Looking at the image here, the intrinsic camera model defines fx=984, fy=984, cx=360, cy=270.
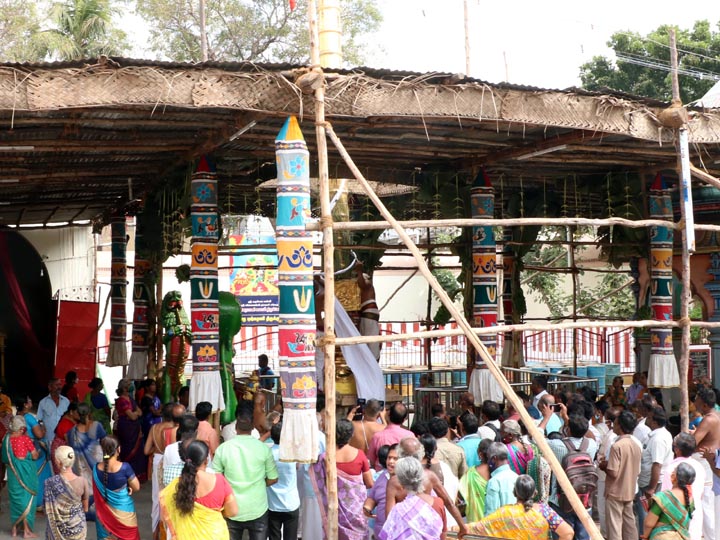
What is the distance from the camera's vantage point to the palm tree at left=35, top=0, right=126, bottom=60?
27.0 m

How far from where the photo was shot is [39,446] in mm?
9219

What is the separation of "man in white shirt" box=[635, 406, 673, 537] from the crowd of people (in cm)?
1

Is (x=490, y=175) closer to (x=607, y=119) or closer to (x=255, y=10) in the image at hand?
(x=607, y=119)

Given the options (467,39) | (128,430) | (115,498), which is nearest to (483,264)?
(467,39)

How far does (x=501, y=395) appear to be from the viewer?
11234 millimetres

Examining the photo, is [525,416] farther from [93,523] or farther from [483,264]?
[483,264]

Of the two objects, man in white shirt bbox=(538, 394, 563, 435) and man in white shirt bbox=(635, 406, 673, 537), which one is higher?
man in white shirt bbox=(538, 394, 563, 435)

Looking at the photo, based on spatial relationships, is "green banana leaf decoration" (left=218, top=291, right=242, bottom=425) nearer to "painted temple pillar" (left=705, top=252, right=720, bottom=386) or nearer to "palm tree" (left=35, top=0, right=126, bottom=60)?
"painted temple pillar" (left=705, top=252, right=720, bottom=386)

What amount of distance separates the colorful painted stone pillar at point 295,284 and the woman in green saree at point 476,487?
3.79 ft

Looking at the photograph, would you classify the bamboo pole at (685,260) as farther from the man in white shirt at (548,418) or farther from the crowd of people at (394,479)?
the man in white shirt at (548,418)

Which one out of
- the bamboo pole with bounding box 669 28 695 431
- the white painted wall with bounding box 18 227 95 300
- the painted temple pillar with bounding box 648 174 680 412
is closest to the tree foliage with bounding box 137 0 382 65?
the white painted wall with bounding box 18 227 95 300

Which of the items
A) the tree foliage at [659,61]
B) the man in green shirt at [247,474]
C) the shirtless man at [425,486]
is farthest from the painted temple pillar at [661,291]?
the tree foliage at [659,61]

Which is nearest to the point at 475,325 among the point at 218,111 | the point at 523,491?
the point at 218,111

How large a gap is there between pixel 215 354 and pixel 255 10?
21238 millimetres
